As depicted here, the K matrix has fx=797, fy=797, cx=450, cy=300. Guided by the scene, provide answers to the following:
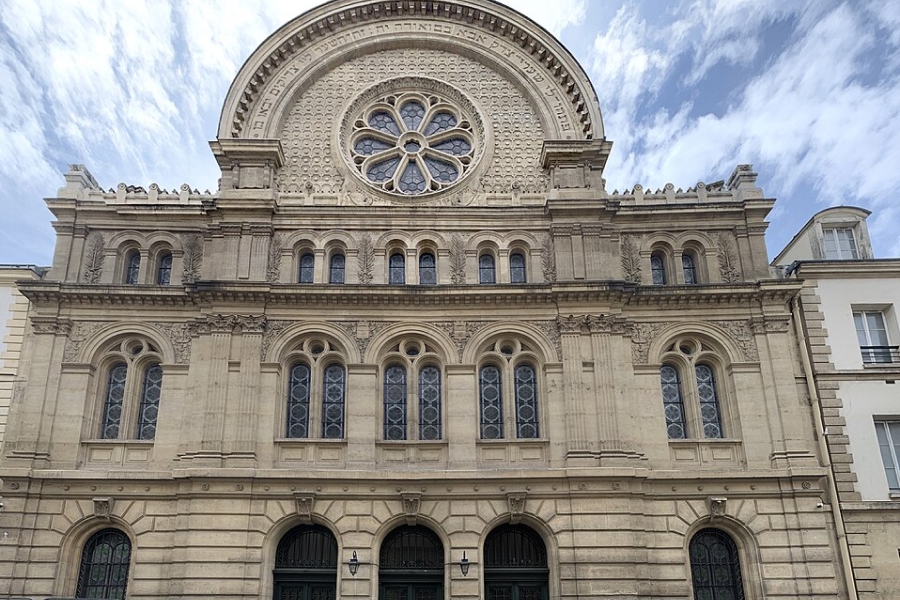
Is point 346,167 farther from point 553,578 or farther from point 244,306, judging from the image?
point 553,578

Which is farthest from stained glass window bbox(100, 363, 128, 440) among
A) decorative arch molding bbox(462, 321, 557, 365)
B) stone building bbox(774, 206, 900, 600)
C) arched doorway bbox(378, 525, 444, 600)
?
stone building bbox(774, 206, 900, 600)

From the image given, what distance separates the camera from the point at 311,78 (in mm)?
29109

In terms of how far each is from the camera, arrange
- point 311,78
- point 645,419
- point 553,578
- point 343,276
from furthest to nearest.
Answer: point 311,78, point 343,276, point 645,419, point 553,578

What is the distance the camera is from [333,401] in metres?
24.9

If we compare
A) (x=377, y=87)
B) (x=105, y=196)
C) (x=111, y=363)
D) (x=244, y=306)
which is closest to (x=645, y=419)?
(x=244, y=306)

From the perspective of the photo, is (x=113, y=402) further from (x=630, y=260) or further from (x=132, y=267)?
Result: (x=630, y=260)

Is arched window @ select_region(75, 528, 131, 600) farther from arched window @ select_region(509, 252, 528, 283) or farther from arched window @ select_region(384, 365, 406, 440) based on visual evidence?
arched window @ select_region(509, 252, 528, 283)

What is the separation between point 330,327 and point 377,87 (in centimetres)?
958

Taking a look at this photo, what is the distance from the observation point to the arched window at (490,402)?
24.6m

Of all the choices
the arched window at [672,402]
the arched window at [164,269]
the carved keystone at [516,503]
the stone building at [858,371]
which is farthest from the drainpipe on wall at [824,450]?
the arched window at [164,269]

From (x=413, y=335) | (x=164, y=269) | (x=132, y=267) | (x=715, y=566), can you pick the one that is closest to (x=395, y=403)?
(x=413, y=335)

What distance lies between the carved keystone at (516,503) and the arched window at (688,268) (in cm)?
930

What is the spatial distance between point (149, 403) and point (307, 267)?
657 cm

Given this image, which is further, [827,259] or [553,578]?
[827,259]
